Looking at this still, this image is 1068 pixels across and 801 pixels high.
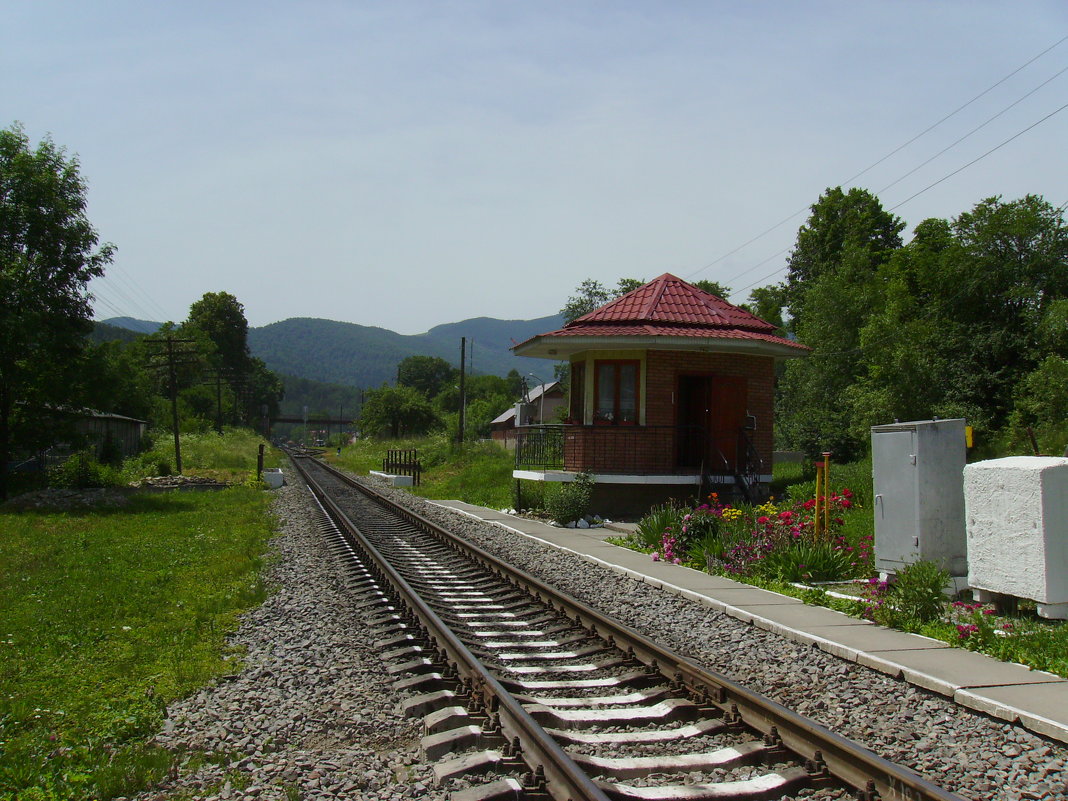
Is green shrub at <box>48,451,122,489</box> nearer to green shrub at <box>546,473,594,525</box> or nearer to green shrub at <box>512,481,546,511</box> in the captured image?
green shrub at <box>512,481,546,511</box>

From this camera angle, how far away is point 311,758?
16.6 ft

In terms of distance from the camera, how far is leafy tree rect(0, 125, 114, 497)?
1030 inches

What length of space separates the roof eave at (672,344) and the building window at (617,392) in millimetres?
512

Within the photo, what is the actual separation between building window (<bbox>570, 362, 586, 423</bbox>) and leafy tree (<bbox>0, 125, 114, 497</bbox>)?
613 inches

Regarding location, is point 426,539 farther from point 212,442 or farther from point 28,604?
point 212,442

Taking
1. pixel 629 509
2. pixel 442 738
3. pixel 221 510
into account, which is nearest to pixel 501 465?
pixel 221 510

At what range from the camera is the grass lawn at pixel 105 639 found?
5.03 m

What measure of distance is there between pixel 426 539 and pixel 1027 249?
2981cm

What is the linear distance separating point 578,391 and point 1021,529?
13.0 meters

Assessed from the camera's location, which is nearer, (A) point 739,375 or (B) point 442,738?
(B) point 442,738

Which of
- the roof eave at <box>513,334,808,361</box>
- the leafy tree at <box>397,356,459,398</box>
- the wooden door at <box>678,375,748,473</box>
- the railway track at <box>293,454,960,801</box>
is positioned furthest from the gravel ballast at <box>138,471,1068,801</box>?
the leafy tree at <box>397,356,459,398</box>

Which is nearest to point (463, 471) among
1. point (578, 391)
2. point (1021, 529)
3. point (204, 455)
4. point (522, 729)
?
point (578, 391)

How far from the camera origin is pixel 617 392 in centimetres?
1927

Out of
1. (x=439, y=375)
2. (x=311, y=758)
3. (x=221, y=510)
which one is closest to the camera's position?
(x=311, y=758)
